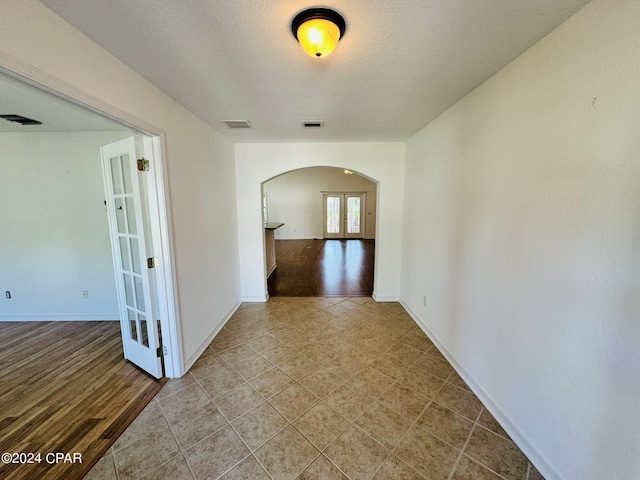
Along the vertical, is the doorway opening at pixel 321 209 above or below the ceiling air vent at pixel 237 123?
below

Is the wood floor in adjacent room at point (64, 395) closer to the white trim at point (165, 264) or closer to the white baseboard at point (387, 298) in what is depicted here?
the white trim at point (165, 264)

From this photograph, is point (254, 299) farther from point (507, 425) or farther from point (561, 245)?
point (561, 245)

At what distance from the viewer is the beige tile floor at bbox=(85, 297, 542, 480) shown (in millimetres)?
1488

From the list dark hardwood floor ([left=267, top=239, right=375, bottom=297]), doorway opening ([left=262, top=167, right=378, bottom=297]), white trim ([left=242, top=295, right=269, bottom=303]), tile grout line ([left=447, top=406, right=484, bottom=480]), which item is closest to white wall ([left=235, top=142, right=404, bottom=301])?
white trim ([left=242, top=295, right=269, bottom=303])

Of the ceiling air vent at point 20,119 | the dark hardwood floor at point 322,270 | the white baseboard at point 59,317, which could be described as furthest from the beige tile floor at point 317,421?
the ceiling air vent at point 20,119

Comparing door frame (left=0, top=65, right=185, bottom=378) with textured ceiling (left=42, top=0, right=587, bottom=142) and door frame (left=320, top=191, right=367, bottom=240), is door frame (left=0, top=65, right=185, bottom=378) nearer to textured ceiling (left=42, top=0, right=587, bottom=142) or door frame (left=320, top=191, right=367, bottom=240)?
Result: textured ceiling (left=42, top=0, right=587, bottom=142)

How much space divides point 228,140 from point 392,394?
357 centimetres

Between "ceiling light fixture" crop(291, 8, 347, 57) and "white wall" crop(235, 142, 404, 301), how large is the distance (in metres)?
2.50

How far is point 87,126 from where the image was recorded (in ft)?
9.89

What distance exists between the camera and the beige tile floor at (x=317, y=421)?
4.88 ft

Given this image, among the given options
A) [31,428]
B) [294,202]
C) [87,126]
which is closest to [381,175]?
[87,126]

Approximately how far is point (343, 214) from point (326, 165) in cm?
676

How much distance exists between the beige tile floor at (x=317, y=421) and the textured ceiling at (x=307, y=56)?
2.44 m

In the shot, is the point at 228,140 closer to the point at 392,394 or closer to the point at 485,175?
the point at 485,175
